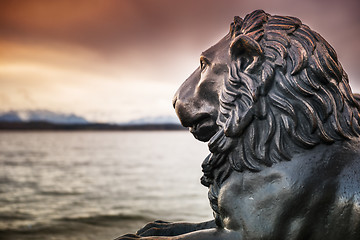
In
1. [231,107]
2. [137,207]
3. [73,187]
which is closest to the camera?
[231,107]

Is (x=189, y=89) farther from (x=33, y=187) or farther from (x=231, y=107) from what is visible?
(x=33, y=187)

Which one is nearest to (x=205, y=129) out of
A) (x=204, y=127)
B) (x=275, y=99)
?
(x=204, y=127)

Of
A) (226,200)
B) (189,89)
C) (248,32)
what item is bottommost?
(226,200)

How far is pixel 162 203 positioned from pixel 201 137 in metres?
7.68

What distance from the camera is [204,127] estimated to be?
2318 millimetres

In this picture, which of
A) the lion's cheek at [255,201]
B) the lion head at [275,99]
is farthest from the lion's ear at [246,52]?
the lion's cheek at [255,201]

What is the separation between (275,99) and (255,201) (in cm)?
47

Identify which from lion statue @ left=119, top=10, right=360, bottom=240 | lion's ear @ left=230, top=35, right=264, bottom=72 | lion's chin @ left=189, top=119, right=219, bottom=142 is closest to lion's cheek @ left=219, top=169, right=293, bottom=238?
lion statue @ left=119, top=10, right=360, bottom=240

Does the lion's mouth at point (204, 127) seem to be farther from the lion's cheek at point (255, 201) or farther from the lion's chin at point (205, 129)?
the lion's cheek at point (255, 201)

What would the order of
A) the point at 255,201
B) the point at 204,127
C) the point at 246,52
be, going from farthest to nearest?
1. the point at 204,127
2. the point at 246,52
3. the point at 255,201

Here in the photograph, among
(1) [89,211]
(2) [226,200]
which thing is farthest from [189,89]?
(1) [89,211]

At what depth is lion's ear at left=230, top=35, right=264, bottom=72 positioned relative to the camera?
6.72 ft

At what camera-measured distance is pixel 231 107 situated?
2.09m

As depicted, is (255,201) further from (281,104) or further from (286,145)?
(281,104)
